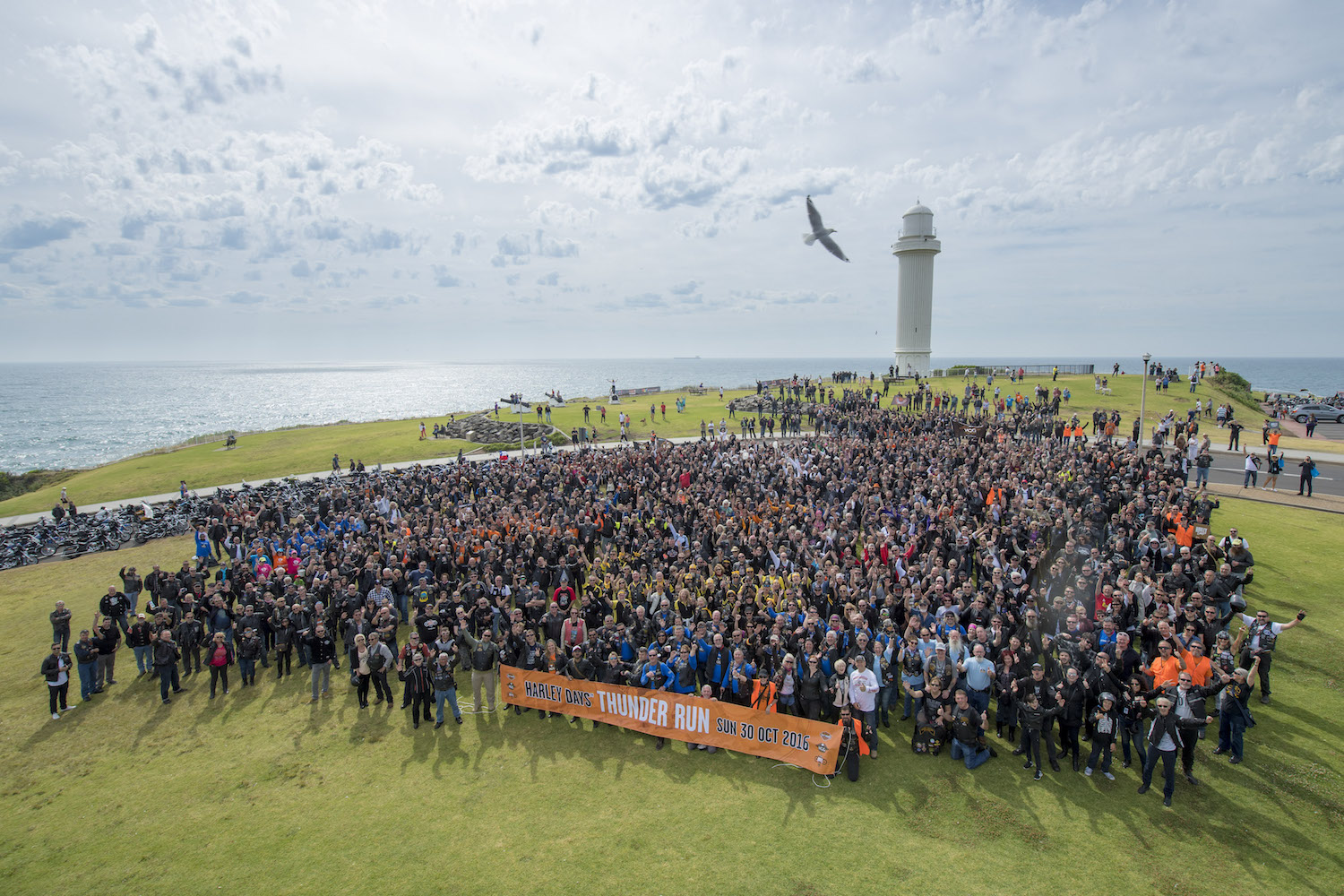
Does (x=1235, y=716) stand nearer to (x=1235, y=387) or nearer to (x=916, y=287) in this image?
(x=1235, y=387)

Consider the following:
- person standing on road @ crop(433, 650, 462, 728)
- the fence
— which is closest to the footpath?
person standing on road @ crop(433, 650, 462, 728)

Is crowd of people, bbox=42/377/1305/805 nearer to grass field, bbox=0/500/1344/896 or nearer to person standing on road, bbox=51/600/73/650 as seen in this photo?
person standing on road, bbox=51/600/73/650

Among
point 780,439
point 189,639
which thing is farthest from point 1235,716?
point 780,439

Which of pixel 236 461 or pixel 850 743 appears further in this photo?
pixel 236 461

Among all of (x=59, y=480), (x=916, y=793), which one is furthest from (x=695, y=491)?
(x=59, y=480)

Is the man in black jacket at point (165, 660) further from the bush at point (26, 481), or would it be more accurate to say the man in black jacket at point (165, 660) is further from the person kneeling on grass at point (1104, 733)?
the bush at point (26, 481)

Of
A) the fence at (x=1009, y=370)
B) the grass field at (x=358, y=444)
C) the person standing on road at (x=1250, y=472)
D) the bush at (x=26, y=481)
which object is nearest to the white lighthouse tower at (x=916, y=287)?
the fence at (x=1009, y=370)
